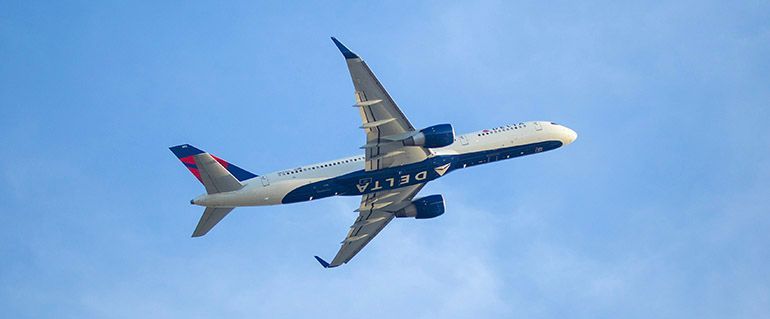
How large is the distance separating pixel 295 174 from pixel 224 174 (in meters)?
6.23

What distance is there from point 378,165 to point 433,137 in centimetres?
522

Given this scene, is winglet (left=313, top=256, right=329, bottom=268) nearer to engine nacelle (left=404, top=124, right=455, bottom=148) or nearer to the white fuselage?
the white fuselage

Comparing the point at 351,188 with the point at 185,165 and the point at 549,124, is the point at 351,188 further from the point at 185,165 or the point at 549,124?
the point at 549,124

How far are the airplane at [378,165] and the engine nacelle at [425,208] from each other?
0.28 feet

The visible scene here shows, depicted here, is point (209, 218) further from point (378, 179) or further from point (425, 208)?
point (425, 208)

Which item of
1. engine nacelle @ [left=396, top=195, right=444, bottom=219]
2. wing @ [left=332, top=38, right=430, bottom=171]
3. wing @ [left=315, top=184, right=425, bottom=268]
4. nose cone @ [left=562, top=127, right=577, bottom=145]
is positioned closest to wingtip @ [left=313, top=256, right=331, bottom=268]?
wing @ [left=315, top=184, right=425, bottom=268]

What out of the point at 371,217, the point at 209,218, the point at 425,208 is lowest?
the point at 209,218

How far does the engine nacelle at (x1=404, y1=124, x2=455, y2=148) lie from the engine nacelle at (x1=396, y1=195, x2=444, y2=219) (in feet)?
45.1

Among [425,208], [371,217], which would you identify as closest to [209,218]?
[371,217]

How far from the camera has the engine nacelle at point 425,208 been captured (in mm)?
94875

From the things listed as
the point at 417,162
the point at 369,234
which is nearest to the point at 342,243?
the point at 369,234

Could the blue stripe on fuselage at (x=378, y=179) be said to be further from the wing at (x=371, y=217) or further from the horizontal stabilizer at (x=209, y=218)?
the horizontal stabilizer at (x=209, y=218)

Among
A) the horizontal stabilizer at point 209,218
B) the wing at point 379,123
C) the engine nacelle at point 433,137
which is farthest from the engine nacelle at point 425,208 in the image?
the horizontal stabilizer at point 209,218

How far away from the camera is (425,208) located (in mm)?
94812
